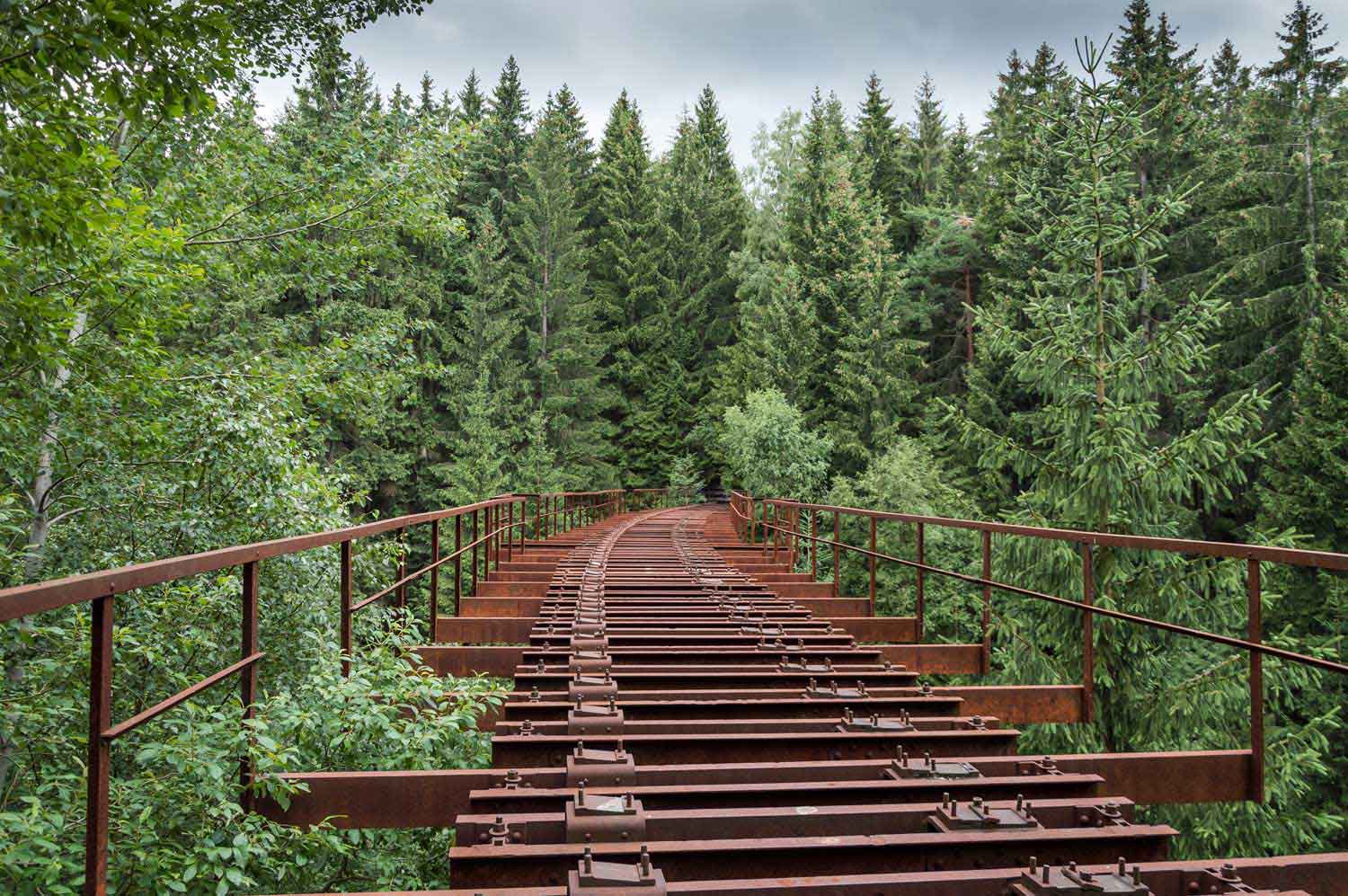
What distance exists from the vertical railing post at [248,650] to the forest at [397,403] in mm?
86

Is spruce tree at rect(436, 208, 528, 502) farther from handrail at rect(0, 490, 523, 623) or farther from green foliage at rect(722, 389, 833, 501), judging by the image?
handrail at rect(0, 490, 523, 623)

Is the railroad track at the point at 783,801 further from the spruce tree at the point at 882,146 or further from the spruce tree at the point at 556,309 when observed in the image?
the spruce tree at the point at 882,146

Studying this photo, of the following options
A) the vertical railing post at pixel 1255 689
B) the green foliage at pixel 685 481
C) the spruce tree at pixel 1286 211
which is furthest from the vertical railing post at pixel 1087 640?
the green foliage at pixel 685 481

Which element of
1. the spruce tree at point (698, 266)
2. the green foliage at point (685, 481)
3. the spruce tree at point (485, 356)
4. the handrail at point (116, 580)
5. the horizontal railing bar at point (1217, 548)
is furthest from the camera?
the spruce tree at point (698, 266)

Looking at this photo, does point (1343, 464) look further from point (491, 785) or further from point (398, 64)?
point (398, 64)

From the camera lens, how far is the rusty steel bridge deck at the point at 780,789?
90.4 inches

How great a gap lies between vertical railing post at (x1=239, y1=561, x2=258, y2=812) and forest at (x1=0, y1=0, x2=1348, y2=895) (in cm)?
9

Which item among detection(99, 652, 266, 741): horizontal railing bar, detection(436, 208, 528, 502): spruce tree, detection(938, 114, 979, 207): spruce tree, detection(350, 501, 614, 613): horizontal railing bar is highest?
detection(938, 114, 979, 207): spruce tree

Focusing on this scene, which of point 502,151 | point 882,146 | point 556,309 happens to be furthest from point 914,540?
point 502,151

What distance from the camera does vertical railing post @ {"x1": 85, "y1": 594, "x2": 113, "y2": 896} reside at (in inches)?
81.1

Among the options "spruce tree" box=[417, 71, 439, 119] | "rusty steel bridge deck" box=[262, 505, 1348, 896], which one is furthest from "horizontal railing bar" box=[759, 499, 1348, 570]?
"spruce tree" box=[417, 71, 439, 119]

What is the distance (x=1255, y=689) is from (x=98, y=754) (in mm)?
4399

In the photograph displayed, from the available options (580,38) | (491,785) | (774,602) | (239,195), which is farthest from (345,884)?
(580,38)

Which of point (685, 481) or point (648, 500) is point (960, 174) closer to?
point (685, 481)
